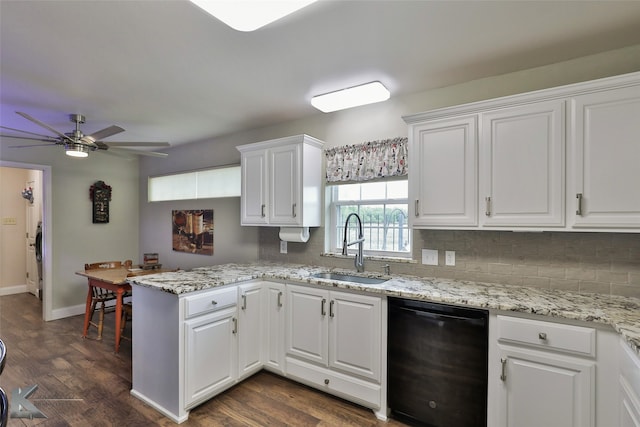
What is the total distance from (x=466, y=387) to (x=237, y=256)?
2892 mm

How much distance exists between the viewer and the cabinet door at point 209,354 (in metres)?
2.30

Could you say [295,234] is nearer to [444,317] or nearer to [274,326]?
[274,326]

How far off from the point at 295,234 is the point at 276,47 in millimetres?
1748

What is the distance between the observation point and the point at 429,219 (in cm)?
245

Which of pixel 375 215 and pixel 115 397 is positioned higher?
pixel 375 215

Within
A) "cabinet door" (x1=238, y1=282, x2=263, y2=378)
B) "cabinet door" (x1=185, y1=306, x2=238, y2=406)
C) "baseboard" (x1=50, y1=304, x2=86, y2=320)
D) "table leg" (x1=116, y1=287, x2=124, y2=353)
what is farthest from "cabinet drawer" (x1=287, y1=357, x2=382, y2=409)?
"baseboard" (x1=50, y1=304, x2=86, y2=320)

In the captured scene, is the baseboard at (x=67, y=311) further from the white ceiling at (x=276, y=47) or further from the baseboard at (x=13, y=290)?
the white ceiling at (x=276, y=47)

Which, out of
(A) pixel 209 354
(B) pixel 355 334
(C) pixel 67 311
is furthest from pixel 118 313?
(B) pixel 355 334

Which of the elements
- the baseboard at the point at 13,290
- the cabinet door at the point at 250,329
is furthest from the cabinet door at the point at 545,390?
the baseboard at the point at 13,290

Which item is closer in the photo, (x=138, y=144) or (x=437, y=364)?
(x=437, y=364)

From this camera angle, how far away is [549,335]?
5.79 feet

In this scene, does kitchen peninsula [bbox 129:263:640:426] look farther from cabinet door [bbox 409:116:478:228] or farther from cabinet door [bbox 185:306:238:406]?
cabinet door [bbox 409:116:478:228]

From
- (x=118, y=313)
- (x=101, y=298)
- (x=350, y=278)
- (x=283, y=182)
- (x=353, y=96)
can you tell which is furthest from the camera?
(x=101, y=298)

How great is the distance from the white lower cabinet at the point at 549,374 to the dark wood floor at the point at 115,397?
2.63 ft
